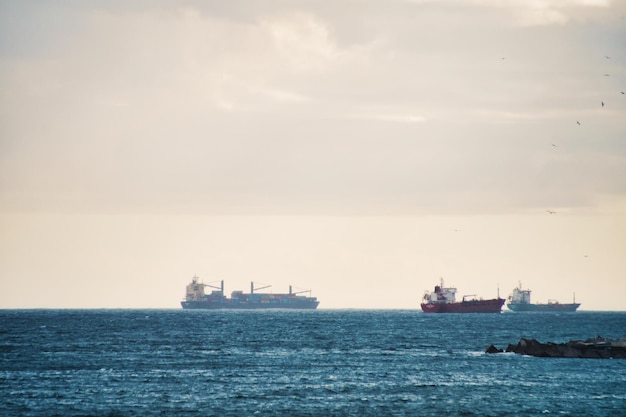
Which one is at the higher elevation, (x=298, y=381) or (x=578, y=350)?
(x=578, y=350)

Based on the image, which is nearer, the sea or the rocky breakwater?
the sea

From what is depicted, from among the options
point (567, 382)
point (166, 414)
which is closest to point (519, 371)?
point (567, 382)

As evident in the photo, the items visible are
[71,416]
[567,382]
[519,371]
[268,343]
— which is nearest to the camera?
[71,416]

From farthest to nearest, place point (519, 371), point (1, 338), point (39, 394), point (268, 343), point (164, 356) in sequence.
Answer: point (1, 338)
point (268, 343)
point (164, 356)
point (519, 371)
point (39, 394)

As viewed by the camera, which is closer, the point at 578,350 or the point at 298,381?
the point at 298,381

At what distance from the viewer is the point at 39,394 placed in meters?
74.1

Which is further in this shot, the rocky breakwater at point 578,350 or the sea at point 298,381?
the rocky breakwater at point 578,350

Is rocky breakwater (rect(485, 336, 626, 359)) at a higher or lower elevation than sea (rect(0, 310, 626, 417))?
higher

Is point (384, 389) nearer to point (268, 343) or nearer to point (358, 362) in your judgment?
point (358, 362)

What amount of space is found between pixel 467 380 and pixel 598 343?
123 feet

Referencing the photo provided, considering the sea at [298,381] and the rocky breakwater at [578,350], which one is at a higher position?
the rocky breakwater at [578,350]

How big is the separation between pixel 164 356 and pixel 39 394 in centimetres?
3708

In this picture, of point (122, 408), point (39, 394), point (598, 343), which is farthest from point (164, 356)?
point (598, 343)

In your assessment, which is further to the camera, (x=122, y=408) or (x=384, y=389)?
(x=384, y=389)
